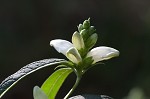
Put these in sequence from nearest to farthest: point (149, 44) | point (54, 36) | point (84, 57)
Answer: point (84, 57)
point (149, 44)
point (54, 36)

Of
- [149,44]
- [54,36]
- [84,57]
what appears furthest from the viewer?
[54,36]

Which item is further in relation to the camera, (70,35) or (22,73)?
(70,35)

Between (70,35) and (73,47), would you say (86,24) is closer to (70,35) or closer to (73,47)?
(73,47)

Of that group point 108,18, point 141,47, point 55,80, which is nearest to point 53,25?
point 108,18

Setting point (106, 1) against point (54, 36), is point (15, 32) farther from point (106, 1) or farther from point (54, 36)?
point (106, 1)

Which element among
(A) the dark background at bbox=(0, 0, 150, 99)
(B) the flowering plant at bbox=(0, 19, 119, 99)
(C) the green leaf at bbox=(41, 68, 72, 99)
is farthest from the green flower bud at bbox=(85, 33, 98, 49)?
(A) the dark background at bbox=(0, 0, 150, 99)

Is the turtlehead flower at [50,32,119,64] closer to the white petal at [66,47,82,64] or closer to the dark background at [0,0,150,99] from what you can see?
the white petal at [66,47,82,64]

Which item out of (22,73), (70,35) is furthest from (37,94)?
(70,35)
